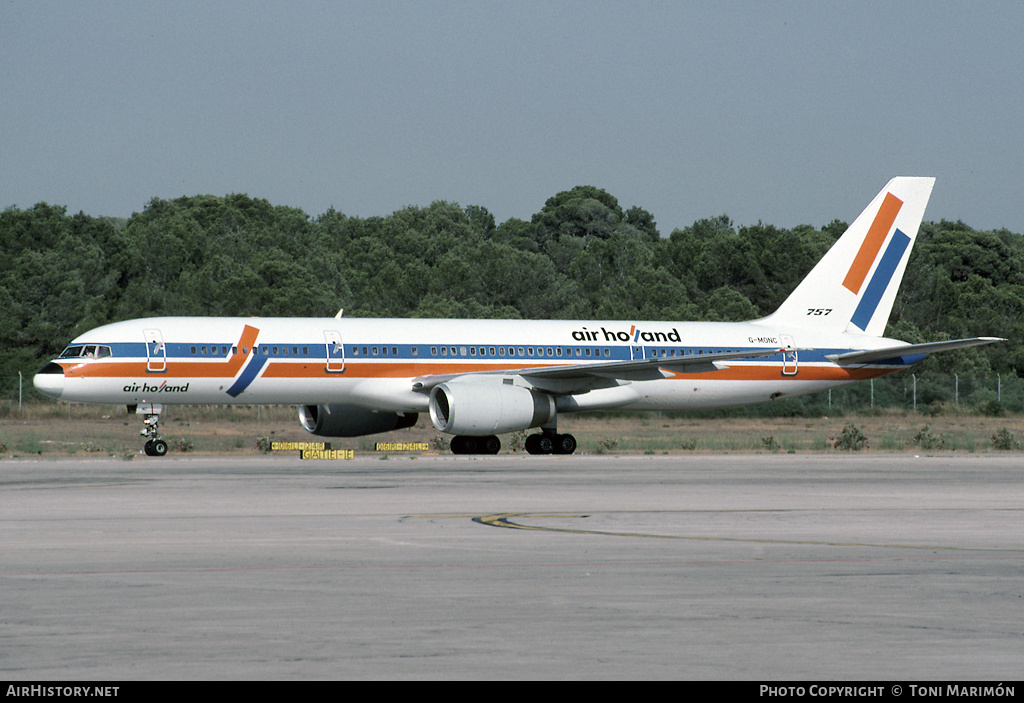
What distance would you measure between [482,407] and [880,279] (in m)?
16.0

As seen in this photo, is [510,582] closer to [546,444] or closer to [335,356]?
[335,356]

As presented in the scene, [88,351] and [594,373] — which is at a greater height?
[88,351]

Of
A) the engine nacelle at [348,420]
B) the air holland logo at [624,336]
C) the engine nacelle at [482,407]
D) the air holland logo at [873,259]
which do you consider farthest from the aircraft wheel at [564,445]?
the air holland logo at [873,259]

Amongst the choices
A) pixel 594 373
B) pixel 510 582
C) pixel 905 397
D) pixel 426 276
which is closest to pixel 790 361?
pixel 594 373

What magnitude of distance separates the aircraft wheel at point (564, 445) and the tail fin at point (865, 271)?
916cm

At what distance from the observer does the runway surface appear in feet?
27.8

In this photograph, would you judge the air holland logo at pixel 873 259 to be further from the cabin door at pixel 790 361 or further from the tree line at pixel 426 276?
the tree line at pixel 426 276

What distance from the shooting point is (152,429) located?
36875mm

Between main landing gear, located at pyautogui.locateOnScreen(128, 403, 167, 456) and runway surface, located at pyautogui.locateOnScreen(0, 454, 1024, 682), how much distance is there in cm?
1187

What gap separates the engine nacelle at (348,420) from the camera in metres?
40.6

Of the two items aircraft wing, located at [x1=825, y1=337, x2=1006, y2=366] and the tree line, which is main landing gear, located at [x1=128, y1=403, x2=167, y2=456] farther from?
the tree line

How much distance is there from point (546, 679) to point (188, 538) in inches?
339
